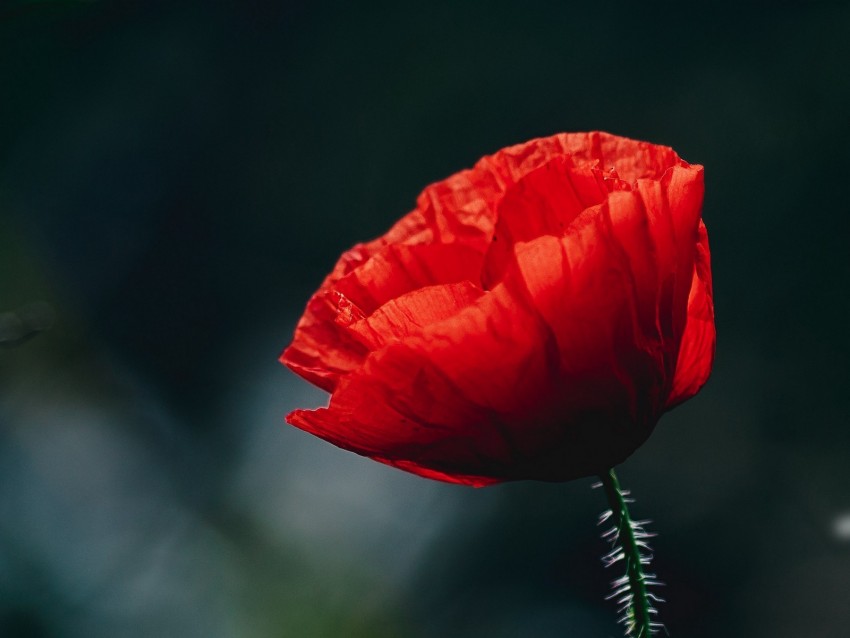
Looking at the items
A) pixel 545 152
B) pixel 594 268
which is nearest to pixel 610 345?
pixel 594 268

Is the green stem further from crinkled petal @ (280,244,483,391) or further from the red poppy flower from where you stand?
crinkled petal @ (280,244,483,391)

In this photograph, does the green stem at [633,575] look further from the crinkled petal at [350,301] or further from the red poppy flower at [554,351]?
the crinkled petal at [350,301]

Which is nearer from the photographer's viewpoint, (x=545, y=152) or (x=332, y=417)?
(x=332, y=417)

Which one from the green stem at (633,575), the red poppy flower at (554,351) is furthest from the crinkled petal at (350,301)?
the green stem at (633,575)

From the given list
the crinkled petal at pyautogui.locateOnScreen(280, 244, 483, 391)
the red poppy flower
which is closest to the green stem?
the red poppy flower

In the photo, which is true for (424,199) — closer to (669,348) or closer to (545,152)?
(545,152)
